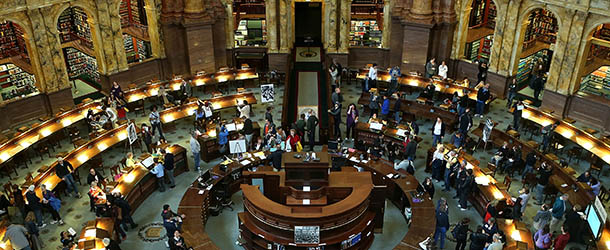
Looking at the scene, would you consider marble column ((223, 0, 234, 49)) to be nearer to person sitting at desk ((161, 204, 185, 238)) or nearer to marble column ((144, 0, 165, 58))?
marble column ((144, 0, 165, 58))

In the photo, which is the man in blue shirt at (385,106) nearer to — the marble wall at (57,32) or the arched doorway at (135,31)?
the marble wall at (57,32)

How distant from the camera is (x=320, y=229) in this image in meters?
13.5

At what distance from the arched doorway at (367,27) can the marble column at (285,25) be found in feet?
11.1

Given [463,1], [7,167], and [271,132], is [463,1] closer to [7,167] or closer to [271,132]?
[271,132]

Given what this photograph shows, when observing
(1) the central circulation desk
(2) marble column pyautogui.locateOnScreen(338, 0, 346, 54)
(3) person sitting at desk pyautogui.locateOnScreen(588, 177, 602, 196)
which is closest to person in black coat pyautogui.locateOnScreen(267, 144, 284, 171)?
(1) the central circulation desk

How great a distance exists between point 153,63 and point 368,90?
33.9 ft

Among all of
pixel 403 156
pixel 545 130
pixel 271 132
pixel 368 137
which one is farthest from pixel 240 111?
pixel 545 130

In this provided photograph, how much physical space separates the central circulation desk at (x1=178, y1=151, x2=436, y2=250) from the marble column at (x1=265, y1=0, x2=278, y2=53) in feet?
32.4

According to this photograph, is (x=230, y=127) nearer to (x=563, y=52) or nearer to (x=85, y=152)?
(x=85, y=152)

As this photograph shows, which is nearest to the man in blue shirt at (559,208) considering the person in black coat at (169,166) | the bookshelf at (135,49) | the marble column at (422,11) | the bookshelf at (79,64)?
the person in black coat at (169,166)

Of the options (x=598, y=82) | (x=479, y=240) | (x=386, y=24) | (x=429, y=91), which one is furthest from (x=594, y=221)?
(x=386, y=24)

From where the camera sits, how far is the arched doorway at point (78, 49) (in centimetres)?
2569

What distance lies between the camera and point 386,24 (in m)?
26.2

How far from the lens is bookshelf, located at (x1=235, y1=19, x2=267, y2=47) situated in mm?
27594
